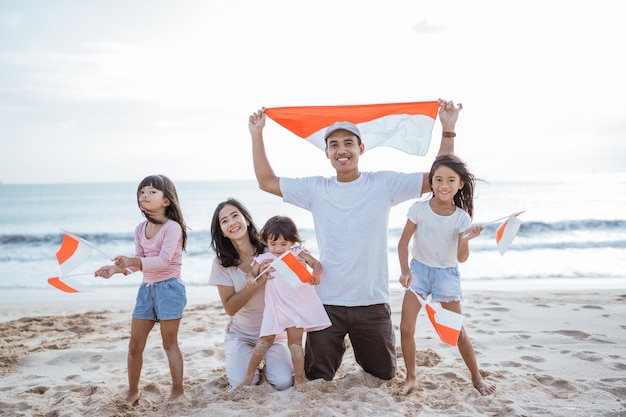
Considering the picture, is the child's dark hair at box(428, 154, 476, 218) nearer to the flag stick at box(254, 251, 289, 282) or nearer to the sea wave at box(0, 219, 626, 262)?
the flag stick at box(254, 251, 289, 282)

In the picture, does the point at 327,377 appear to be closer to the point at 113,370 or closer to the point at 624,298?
the point at 113,370

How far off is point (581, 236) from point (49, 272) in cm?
1821

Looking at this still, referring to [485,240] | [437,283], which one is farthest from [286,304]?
[485,240]

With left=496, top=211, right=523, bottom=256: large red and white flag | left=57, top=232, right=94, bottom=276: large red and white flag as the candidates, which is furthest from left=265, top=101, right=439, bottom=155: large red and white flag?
left=57, top=232, right=94, bottom=276: large red and white flag

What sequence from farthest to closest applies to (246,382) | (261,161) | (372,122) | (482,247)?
(482,247) < (372,122) < (261,161) < (246,382)

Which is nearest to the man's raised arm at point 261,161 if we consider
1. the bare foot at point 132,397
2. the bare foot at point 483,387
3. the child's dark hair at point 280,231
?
the child's dark hair at point 280,231

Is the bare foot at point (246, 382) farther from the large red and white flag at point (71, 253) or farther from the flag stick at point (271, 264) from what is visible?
the large red and white flag at point (71, 253)

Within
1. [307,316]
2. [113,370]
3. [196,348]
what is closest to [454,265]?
[307,316]

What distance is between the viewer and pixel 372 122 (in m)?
5.04

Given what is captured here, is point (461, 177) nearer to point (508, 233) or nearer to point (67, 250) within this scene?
→ point (508, 233)

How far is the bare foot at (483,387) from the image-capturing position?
418 cm

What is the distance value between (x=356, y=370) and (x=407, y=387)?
0.77 metres

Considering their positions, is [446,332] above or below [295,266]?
below

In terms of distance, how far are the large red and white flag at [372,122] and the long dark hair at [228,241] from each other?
3.23 feet
